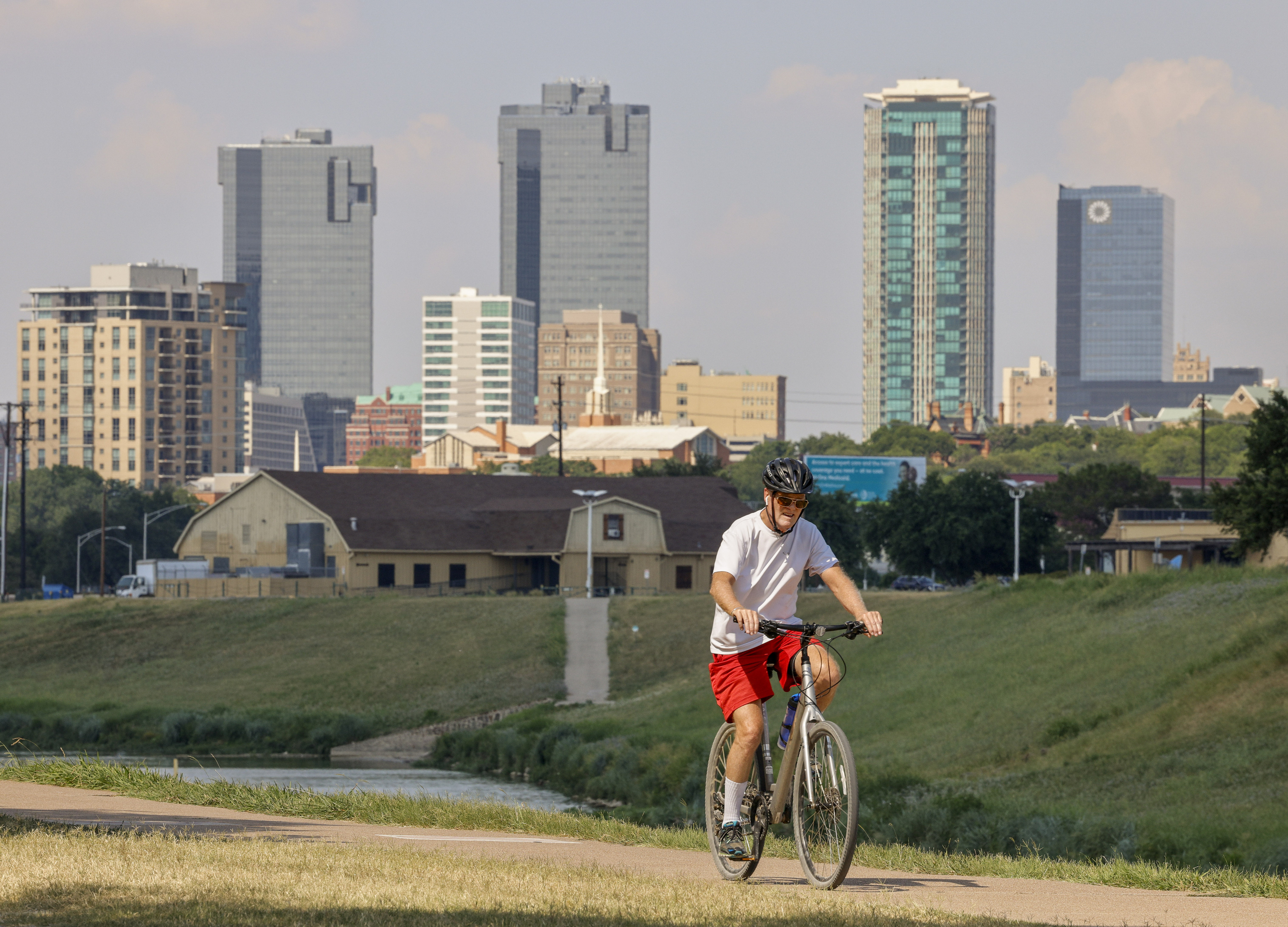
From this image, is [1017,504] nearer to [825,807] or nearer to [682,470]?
[682,470]

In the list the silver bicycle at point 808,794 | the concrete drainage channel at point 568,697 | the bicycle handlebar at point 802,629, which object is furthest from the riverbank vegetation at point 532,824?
the concrete drainage channel at point 568,697

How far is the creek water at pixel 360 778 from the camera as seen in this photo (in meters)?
43.7

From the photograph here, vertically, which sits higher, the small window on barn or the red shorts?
the red shorts

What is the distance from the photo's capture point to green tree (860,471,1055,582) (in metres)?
98.1

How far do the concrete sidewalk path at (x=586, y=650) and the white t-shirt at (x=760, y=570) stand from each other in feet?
183

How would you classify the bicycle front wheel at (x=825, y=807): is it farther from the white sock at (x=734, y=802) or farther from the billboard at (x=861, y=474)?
the billboard at (x=861, y=474)

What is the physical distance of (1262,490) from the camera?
50094 millimetres

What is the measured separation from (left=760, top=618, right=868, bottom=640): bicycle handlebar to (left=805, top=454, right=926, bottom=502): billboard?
13178 cm

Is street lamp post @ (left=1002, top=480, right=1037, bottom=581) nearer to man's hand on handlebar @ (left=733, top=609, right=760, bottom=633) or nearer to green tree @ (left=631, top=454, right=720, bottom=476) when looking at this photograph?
green tree @ (left=631, top=454, right=720, bottom=476)

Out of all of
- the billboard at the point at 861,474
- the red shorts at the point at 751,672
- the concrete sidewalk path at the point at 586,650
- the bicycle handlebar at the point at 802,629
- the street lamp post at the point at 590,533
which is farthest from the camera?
the billboard at the point at 861,474

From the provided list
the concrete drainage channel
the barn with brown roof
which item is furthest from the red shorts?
the barn with brown roof

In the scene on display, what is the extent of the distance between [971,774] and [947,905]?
30127mm

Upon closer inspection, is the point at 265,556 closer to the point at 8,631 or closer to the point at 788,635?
the point at 8,631

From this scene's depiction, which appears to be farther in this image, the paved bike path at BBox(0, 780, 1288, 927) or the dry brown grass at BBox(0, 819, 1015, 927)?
the paved bike path at BBox(0, 780, 1288, 927)
